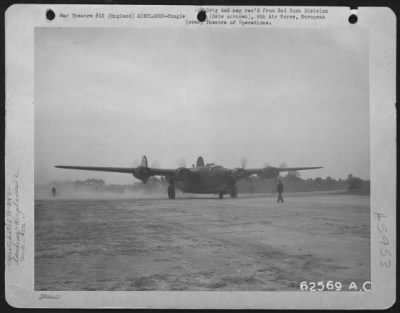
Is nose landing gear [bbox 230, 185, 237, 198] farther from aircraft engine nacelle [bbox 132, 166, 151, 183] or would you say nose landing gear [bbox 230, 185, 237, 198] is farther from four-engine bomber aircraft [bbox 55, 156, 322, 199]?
aircraft engine nacelle [bbox 132, 166, 151, 183]

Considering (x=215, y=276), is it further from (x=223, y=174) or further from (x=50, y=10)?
(x=50, y=10)

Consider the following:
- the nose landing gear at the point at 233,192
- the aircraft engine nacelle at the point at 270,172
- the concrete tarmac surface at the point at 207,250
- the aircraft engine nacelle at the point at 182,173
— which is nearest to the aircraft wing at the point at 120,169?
the aircraft engine nacelle at the point at 182,173

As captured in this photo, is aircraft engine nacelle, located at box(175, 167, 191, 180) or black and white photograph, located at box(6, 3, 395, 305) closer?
black and white photograph, located at box(6, 3, 395, 305)

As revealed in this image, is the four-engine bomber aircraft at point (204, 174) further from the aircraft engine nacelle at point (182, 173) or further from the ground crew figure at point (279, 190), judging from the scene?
the ground crew figure at point (279, 190)

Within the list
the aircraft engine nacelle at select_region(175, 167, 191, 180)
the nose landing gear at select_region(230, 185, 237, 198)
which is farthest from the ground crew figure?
the aircraft engine nacelle at select_region(175, 167, 191, 180)

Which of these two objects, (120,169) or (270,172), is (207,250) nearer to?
(270,172)

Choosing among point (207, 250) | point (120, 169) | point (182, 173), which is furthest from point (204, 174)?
point (207, 250)
